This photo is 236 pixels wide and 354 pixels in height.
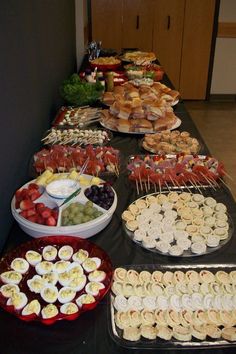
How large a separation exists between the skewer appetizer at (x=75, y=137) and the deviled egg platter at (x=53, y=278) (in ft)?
2.85

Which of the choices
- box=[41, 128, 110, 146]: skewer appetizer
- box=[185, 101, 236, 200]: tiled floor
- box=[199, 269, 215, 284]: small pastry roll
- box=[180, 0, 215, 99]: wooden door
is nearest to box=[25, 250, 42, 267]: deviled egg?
box=[199, 269, 215, 284]: small pastry roll

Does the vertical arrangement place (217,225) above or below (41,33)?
below

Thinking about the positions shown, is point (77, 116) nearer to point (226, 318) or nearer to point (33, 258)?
point (33, 258)

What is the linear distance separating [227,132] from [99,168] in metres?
2.97

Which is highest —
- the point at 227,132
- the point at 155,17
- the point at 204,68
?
the point at 155,17

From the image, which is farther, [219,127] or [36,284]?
[219,127]

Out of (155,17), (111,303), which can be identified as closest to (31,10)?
(111,303)

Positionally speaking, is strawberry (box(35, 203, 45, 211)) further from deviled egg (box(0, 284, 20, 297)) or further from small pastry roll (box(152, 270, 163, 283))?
small pastry roll (box(152, 270, 163, 283))

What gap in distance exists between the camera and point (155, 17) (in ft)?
15.7

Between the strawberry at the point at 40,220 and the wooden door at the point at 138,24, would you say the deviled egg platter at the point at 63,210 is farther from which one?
the wooden door at the point at 138,24

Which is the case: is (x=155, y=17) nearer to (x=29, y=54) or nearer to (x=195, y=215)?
(x=29, y=54)

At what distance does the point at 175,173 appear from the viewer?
157cm

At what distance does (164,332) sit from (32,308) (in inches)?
12.5

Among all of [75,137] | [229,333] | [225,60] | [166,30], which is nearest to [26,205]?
[229,333]
